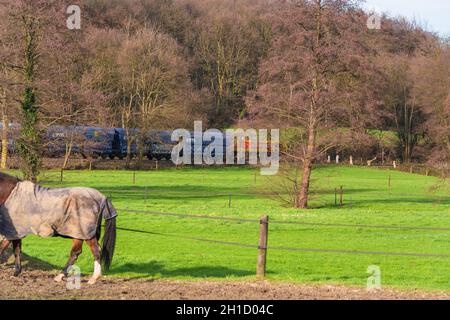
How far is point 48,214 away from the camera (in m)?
9.83

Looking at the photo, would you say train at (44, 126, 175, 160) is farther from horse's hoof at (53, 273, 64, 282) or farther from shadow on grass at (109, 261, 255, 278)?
horse's hoof at (53, 273, 64, 282)

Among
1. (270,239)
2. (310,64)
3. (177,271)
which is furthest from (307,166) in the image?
(177,271)

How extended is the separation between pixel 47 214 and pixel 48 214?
0.02 metres

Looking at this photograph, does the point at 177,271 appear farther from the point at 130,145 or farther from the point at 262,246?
the point at 130,145

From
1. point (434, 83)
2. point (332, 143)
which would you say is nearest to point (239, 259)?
point (332, 143)

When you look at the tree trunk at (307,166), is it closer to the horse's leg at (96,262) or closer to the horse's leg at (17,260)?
the horse's leg at (96,262)

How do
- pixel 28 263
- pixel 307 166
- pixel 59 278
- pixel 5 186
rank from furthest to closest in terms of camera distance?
1. pixel 307 166
2. pixel 28 263
3. pixel 5 186
4. pixel 59 278

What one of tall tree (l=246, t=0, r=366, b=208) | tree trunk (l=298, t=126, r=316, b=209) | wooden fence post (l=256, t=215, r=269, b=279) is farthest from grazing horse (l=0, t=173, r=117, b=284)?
tree trunk (l=298, t=126, r=316, b=209)

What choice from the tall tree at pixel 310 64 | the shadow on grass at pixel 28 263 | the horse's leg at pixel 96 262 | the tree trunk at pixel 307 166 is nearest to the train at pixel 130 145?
the tree trunk at pixel 307 166

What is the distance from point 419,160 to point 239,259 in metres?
58.8

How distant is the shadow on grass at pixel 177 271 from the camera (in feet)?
39.5

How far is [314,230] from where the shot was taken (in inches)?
867

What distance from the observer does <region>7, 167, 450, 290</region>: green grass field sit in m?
13.1
